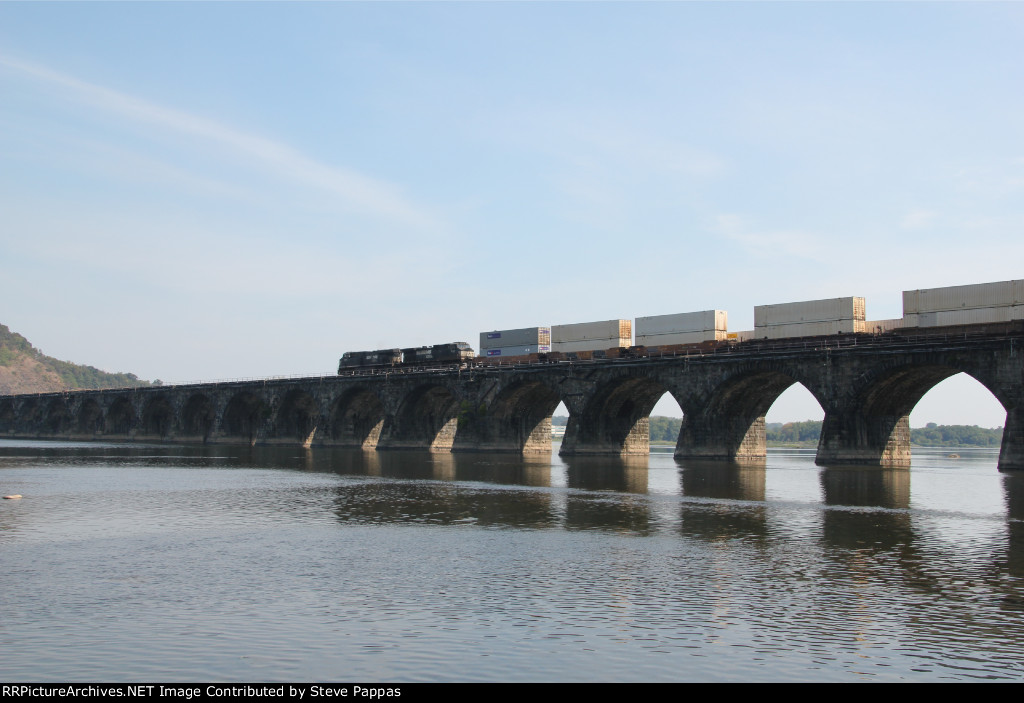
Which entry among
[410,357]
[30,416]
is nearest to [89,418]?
[30,416]

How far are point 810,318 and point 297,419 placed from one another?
6320 centimetres

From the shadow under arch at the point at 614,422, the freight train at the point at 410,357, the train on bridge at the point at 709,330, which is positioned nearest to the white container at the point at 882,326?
the train on bridge at the point at 709,330

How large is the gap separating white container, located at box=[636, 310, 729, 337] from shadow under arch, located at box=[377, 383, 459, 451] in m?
24.1

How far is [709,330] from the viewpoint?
67312mm

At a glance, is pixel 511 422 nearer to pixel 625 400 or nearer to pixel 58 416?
pixel 625 400

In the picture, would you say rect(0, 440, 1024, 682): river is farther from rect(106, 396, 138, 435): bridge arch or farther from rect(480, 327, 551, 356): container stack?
rect(106, 396, 138, 435): bridge arch

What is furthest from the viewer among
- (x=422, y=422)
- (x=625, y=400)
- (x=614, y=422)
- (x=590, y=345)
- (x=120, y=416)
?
(x=120, y=416)

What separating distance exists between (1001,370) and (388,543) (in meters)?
38.4

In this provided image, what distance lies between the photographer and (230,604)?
15391mm

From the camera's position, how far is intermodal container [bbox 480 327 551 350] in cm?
8138

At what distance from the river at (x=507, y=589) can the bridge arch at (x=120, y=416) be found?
10186cm

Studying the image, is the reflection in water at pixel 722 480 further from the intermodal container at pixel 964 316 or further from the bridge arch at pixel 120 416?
the bridge arch at pixel 120 416

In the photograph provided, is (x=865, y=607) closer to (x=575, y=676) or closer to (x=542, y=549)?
(x=575, y=676)

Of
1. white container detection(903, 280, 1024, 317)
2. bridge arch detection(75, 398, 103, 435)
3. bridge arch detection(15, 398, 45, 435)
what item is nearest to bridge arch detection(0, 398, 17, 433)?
bridge arch detection(15, 398, 45, 435)
